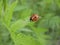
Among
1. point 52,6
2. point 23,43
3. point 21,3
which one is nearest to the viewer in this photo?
point 23,43

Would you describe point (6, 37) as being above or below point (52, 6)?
below

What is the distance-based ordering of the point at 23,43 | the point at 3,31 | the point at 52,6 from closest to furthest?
1. the point at 23,43
2. the point at 3,31
3. the point at 52,6

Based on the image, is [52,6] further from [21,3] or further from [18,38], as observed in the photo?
[18,38]

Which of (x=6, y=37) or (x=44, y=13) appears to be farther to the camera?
(x=44, y=13)

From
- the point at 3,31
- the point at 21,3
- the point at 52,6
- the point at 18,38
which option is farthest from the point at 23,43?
the point at 52,6

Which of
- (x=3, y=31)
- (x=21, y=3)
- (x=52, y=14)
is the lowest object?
(x=3, y=31)

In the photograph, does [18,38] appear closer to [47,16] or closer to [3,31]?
[3,31]
